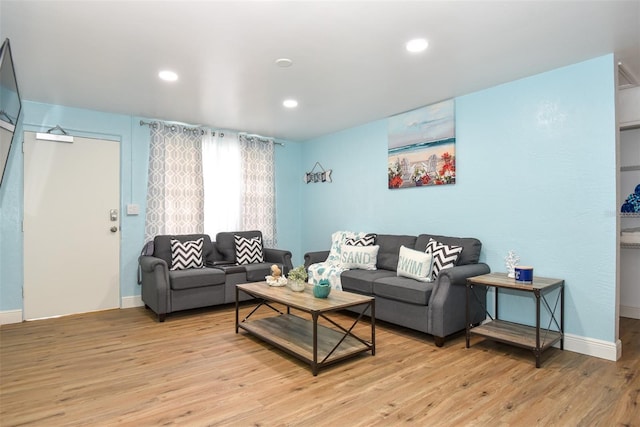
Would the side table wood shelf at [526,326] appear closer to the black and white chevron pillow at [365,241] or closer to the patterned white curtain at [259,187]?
the black and white chevron pillow at [365,241]

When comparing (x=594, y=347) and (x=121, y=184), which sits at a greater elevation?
(x=121, y=184)

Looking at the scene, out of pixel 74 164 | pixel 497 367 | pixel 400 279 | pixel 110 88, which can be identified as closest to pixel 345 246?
pixel 400 279

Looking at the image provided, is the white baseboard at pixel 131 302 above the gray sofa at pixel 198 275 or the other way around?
the other way around

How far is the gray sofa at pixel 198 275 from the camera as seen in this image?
3980 mm

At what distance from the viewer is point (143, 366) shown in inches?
110

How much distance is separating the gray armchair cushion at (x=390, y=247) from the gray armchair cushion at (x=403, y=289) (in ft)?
1.91

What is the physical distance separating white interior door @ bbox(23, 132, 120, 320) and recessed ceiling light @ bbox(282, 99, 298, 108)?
87.8 inches

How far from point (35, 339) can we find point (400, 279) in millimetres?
3493

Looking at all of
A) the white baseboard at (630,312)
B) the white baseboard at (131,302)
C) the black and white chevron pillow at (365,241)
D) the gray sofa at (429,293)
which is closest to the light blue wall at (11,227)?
the white baseboard at (131,302)

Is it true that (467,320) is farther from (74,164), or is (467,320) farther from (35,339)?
(74,164)

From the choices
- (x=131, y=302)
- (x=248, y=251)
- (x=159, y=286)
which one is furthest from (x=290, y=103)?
(x=131, y=302)

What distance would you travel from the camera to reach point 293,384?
248 centimetres

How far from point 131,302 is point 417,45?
169 inches

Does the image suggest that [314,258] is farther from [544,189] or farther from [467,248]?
[544,189]
